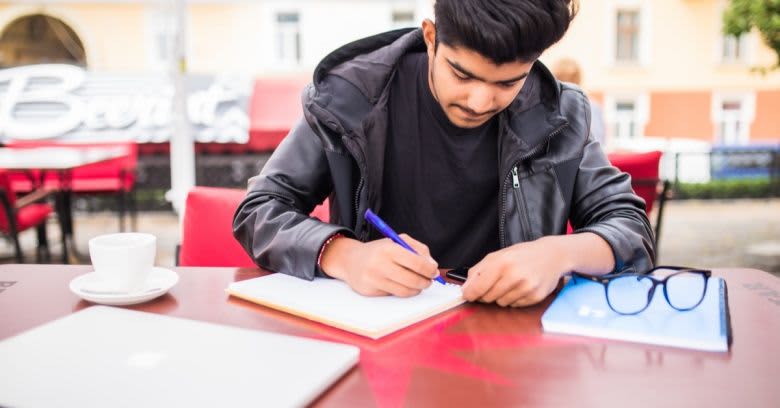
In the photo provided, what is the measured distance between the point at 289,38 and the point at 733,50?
8123 mm

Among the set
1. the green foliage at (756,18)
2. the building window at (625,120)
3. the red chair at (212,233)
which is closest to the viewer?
the red chair at (212,233)

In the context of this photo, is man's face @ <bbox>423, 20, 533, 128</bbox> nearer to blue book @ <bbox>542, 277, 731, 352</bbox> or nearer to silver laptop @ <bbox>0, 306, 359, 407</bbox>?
blue book @ <bbox>542, 277, 731, 352</bbox>

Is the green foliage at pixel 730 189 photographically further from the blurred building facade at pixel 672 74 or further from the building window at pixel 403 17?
the building window at pixel 403 17

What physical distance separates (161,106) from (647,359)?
8.21 metres

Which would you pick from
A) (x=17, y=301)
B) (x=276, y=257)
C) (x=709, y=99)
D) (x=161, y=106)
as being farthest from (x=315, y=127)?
(x=709, y=99)

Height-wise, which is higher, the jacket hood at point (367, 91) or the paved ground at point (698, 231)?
the jacket hood at point (367, 91)

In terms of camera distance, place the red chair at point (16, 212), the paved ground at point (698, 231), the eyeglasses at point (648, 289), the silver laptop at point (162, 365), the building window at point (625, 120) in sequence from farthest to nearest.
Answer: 1. the building window at point (625, 120)
2. the paved ground at point (698, 231)
3. the red chair at point (16, 212)
4. the eyeglasses at point (648, 289)
5. the silver laptop at point (162, 365)

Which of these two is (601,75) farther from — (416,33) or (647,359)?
(647,359)

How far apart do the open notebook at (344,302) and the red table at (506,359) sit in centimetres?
2

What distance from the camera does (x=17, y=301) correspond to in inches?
42.9

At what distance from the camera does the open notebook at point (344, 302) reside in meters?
0.94

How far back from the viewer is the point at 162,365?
775 millimetres

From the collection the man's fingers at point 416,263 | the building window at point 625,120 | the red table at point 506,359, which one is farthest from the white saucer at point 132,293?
the building window at point 625,120

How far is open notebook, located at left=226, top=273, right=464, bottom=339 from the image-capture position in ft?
3.08
